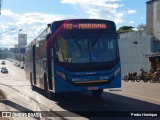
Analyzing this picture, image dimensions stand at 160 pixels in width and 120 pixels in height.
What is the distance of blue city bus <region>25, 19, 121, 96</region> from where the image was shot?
15.3m

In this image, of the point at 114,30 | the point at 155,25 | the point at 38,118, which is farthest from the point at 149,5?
the point at 38,118

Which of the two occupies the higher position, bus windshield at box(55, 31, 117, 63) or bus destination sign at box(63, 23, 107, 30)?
bus destination sign at box(63, 23, 107, 30)

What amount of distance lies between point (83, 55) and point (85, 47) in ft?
1.13

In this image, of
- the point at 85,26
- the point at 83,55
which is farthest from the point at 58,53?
the point at 85,26

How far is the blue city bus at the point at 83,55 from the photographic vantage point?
1531 cm

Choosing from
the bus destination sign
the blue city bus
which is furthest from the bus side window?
Answer: the bus destination sign

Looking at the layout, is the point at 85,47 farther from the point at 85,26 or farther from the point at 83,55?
the point at 85,26

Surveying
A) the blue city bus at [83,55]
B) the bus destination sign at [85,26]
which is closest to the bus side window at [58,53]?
the blue city bus at [83,55]

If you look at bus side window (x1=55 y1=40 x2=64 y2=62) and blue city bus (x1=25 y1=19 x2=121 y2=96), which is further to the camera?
bus side window (x1=55 y1=40 x2=64 y2=62)

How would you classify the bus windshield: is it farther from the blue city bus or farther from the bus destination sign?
the bus destination sign

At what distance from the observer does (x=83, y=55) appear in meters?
15.4

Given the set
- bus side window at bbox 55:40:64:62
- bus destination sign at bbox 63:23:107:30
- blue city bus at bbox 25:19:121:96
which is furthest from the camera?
bus destination sign at bbox 63:23:107:30

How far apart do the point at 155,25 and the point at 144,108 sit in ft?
130

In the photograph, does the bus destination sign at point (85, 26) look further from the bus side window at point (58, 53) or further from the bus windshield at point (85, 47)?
the bus side window at point (58, 53)
